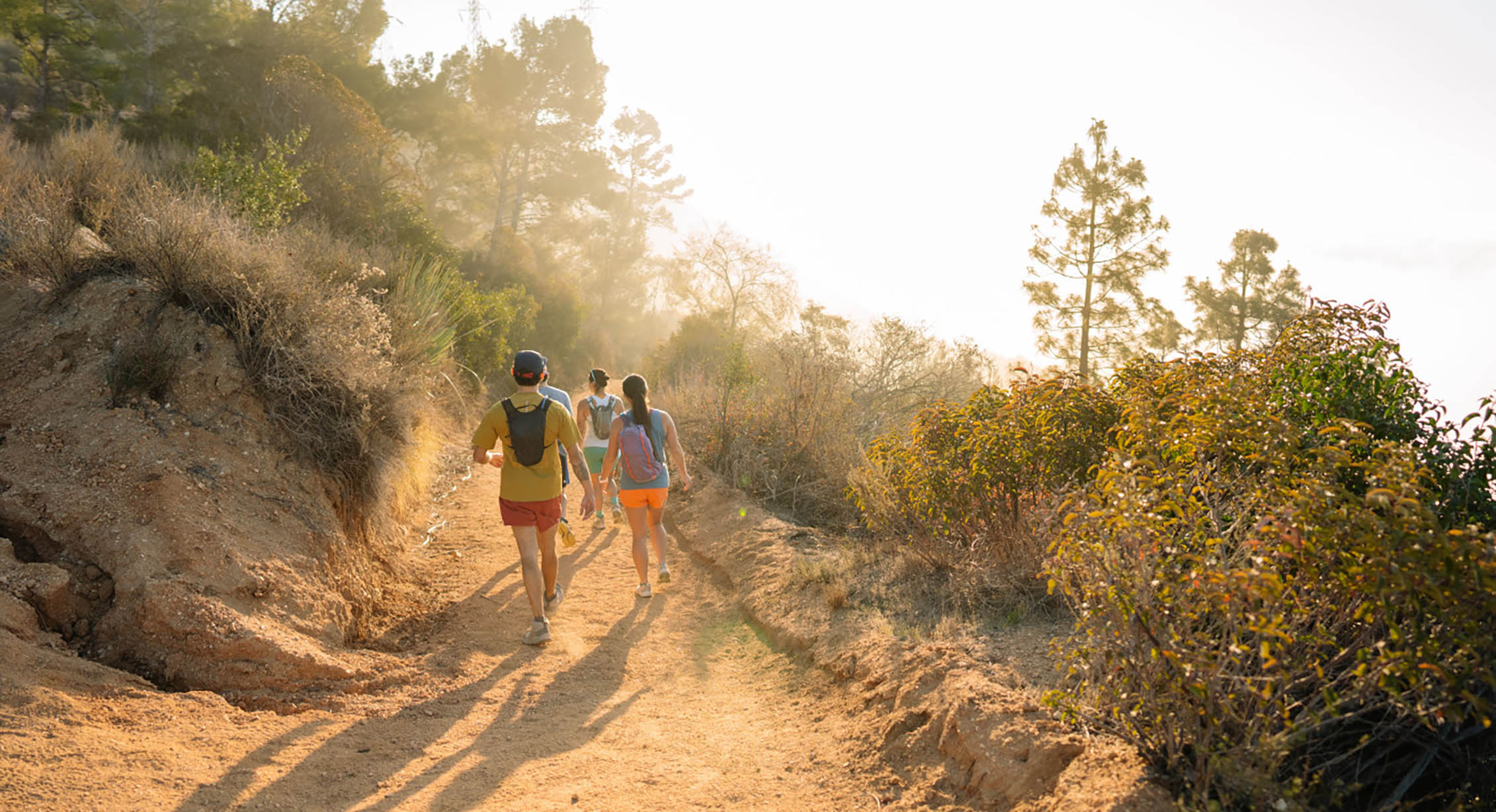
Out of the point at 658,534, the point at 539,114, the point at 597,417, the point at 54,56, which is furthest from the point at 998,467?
the point at 539,114

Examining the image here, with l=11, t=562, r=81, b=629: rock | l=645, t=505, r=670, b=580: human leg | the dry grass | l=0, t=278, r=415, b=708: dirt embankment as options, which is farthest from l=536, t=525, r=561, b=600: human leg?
l=11, t=562, r=81, b=629: rock

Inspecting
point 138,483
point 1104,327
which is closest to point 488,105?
point 1104,327

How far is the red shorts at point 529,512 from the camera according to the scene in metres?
6.02

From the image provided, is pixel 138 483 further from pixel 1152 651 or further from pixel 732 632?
pixel 1152 651

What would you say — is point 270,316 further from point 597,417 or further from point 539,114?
point 539,114

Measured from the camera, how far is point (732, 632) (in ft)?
22.9

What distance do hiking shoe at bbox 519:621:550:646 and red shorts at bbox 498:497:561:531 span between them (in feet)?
2.56

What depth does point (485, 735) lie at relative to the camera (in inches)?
183

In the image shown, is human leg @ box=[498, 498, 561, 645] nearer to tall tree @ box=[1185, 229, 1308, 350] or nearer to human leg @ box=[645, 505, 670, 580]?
human leg @ box=[645, 505, 670, 580]

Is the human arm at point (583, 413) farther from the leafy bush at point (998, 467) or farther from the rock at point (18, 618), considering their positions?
the rock at point (18, 618)

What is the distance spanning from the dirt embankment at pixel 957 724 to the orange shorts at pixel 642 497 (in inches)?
54.2

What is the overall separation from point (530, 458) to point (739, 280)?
3181cm

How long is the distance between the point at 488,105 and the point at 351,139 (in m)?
17.9

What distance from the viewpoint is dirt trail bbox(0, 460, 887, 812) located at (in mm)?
3607
